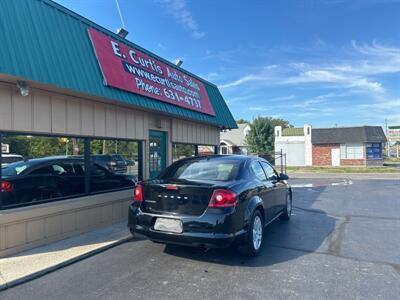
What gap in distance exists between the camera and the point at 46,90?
19.8 feet

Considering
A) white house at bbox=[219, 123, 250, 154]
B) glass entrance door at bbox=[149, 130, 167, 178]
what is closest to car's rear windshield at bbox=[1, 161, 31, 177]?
glass entrance door at bbox=[149, 130, 167, 178]

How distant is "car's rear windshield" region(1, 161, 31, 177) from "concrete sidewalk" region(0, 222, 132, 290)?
1348 millimetres

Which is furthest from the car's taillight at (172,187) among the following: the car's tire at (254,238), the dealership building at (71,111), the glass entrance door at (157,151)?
the glass entrance door at (157,151)

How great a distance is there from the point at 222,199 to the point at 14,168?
3.71 meters

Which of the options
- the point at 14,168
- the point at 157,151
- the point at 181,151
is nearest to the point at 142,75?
the point at 157,151

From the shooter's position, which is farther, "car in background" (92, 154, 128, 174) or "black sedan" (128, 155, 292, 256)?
"car in background" (92, 154, 128, 174)

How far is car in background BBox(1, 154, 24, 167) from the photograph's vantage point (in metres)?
5.46

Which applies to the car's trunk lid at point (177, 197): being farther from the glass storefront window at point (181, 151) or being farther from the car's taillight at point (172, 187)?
the glass storefront window at point (181, 151)

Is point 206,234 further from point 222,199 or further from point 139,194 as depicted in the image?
point 139,194

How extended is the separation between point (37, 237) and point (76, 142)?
6.68 ft

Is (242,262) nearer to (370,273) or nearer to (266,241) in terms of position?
(266,241)

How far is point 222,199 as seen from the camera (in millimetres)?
4754

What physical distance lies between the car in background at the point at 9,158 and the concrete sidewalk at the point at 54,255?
152 cm

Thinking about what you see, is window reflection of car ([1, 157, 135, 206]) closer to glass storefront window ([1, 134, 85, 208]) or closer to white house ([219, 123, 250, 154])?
glass storefront window ([1, 134, 85, 208])
